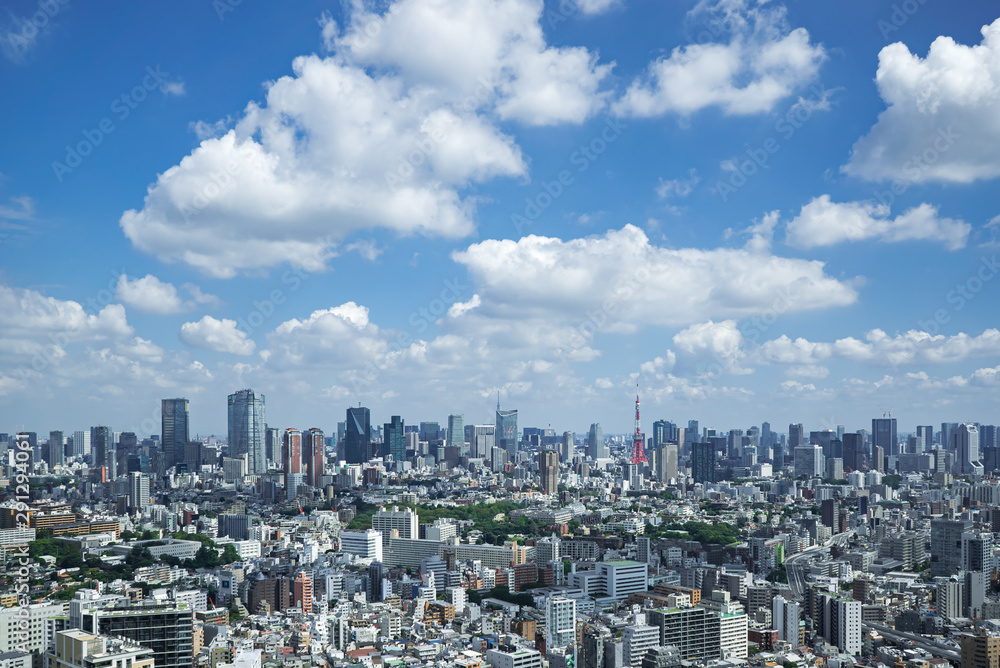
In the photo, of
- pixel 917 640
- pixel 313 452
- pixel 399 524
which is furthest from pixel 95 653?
pixel 313 452

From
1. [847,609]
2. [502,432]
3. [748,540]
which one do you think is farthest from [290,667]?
[502,432]

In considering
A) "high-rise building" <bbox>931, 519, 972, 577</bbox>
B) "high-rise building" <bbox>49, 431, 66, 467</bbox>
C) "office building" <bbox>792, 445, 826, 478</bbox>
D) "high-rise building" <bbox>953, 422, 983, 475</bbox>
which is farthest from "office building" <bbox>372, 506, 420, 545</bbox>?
"high-rise building" <bbox>953, 422, 983, 475</bbox>

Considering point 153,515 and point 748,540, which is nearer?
point 748,540

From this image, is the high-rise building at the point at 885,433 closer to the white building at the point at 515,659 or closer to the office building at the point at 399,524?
the office building at the point at 399,524

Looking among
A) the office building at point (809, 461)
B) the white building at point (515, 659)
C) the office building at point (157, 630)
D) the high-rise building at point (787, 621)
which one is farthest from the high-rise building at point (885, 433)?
the office building at point (157, 630)

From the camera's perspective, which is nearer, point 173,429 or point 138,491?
point 138,491

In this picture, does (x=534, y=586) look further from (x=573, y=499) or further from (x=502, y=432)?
(x=502, y=432)

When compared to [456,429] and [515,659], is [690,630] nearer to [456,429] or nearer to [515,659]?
[515,659]
